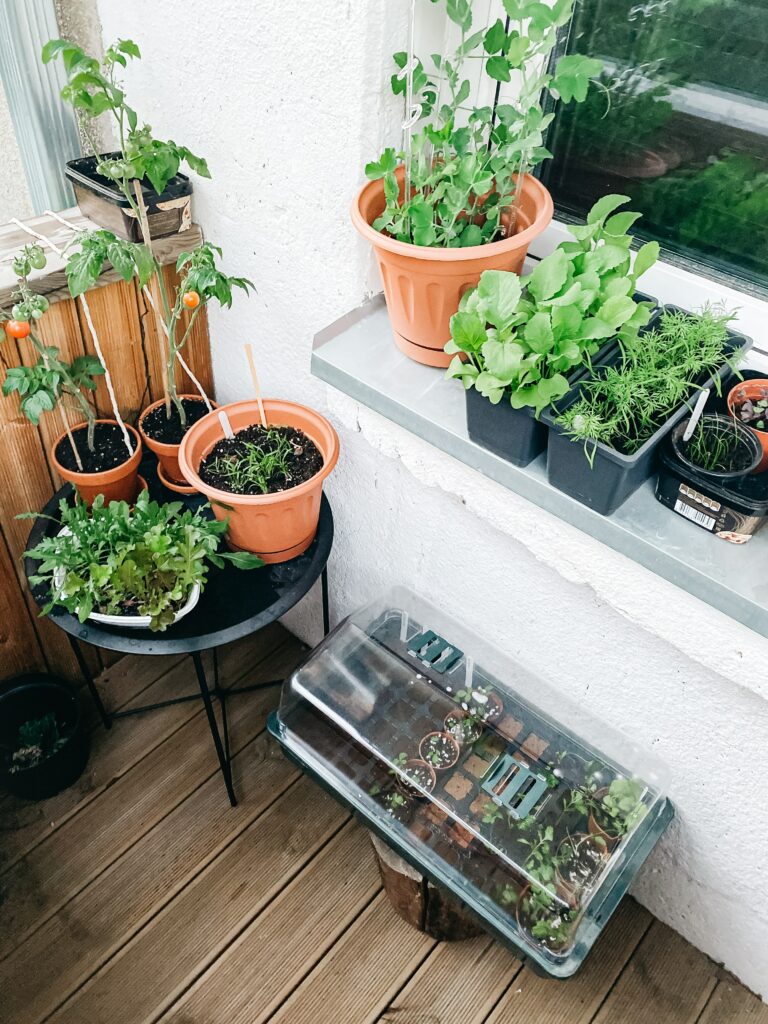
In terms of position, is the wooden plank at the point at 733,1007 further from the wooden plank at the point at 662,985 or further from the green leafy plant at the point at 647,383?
the green leafy plant at the point at 647,383

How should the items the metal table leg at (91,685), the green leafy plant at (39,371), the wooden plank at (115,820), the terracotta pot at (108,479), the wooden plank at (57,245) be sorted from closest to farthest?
the green leafy plant at (39,371) < the wooden plank at (57,245) < the terracotta pot at (108,479) < the wooden plank at (115,820) < the metal table leg at (91,685)

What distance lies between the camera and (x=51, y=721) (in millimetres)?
1725

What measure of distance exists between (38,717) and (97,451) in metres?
0.67

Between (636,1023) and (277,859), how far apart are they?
769 mm

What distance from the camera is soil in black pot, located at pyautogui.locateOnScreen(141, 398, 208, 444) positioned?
1.53 meters

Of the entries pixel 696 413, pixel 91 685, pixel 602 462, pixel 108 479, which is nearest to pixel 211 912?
pixel 91 685

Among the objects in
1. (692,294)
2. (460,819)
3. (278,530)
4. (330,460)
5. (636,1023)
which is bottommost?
(636,1023)

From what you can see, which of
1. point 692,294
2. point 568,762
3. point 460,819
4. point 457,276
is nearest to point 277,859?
point 460,819

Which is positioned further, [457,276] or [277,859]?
[277,859]

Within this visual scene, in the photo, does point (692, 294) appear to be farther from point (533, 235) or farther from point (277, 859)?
point (277, 859)

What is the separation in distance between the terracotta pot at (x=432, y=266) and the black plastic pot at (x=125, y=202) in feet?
1.51

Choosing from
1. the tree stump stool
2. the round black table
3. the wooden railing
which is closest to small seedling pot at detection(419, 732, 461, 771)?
the tree stump stool

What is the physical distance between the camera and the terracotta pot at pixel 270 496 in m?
1.27

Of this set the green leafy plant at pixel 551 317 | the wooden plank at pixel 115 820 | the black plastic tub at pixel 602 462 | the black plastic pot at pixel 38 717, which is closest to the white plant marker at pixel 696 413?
the black plastic tub at pixel 602 462
